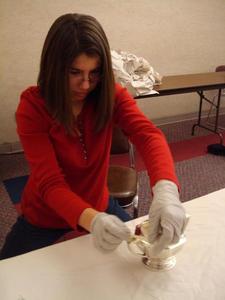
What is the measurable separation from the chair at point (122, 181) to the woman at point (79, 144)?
24cm

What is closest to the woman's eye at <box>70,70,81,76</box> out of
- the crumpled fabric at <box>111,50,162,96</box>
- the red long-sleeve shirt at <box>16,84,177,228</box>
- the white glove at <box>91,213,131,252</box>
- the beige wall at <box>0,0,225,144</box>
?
the red long-sleeve shirt at <box>16,84,177,228</box>

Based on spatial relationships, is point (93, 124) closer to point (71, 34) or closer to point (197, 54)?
point (71, 34)

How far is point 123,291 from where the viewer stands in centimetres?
64

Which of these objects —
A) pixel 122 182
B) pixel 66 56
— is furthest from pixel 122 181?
pixel 66 56

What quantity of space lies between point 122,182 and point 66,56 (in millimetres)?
792

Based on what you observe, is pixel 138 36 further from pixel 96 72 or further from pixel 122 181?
pixel 96 72

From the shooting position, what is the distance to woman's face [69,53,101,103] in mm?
848

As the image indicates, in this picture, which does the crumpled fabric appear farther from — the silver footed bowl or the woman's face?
the silver footed bowl

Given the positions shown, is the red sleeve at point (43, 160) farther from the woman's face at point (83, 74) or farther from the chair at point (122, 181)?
the chair at point (122, 181)

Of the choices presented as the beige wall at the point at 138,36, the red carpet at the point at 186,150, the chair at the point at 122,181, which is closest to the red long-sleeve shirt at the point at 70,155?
the chair at the point at 122,181

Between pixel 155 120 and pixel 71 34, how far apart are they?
2.92m

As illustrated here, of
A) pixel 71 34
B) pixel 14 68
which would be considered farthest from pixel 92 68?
pixel 14 68

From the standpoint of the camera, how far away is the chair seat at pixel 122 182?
1411 mm

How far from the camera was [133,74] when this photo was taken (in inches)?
103
